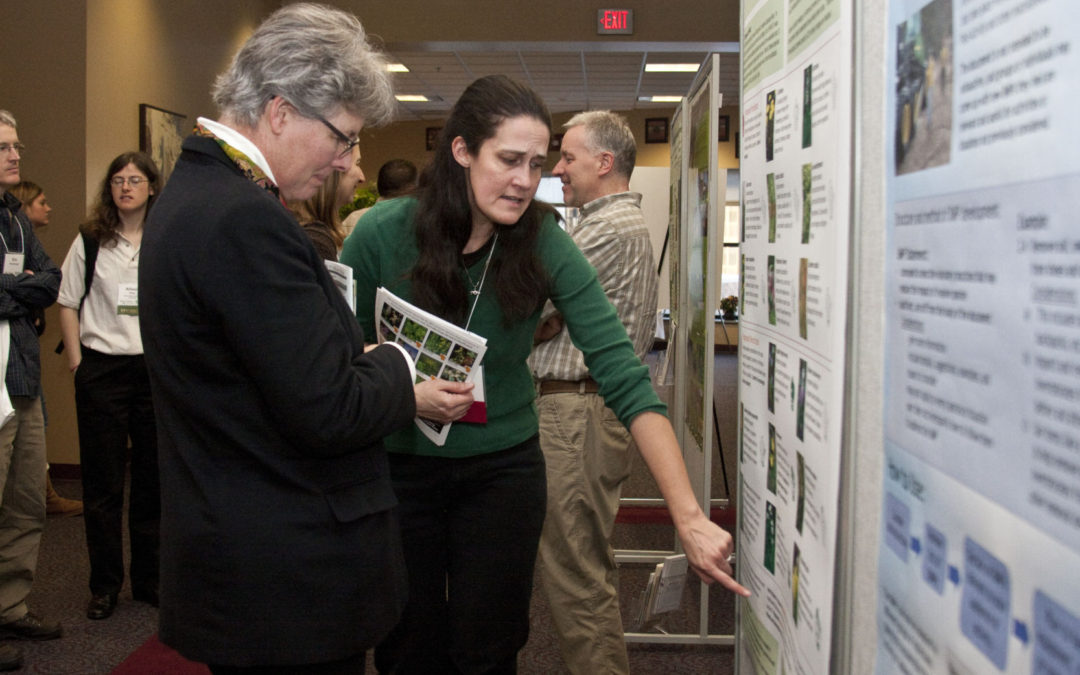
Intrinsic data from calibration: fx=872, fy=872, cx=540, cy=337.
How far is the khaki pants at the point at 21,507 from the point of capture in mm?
2891

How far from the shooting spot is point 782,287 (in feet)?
3.69

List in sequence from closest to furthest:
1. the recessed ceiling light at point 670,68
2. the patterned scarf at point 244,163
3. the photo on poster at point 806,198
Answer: the photo on poster at point 806,198 < the patterned scarf at point 244,163 < the recessed ceiling light at point 670,68

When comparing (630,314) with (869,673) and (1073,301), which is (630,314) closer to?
(869,673)

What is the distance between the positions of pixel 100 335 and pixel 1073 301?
3.36 m

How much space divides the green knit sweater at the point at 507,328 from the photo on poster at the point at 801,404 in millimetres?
470

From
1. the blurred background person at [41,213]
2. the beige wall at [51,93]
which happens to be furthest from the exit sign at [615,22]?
the blurred background person at [41,213]

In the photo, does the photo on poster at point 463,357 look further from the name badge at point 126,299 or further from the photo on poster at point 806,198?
the name badge at point 126,299

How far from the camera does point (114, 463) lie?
10.9 feet

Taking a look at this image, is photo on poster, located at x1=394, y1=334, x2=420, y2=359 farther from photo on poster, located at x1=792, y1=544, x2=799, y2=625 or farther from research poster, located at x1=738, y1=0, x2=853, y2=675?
photo on poster, located at x1=792, y1=544, x2=799, y2=625

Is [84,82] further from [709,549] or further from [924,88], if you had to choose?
[924,88]

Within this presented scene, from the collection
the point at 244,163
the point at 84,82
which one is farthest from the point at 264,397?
the point at 84,82

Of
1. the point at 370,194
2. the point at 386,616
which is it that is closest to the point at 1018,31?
the point at 386,616

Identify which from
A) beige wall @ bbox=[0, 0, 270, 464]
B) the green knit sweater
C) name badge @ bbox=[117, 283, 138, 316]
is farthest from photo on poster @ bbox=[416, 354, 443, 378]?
beige wall @ bbox=[0, 0, 270, 464]

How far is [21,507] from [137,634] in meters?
0.59
